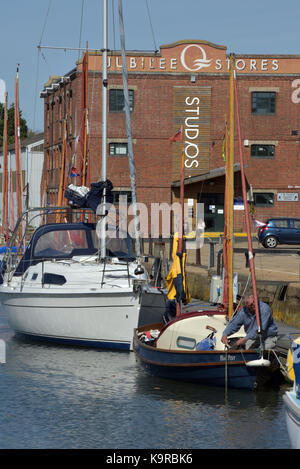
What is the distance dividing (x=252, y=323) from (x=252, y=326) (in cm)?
5

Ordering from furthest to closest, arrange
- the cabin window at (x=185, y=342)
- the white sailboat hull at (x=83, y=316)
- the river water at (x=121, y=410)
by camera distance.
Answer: the white sailboat hull at (x=83, y=316) → the cabin window at (x=185, y=342) → the river water at (x=121, y=410)

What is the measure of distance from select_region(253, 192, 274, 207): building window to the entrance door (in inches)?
90.2

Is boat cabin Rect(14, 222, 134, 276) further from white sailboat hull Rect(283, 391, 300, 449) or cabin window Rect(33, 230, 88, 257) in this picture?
white sailboat hull Rect(283, 391, 300, 449)

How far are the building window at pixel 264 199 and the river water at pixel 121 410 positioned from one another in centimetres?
3430

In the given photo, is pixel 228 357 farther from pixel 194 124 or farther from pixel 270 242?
pixel 194 124

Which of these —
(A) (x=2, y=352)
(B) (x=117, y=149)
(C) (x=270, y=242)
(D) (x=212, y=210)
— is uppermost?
(B) (x=117, y=149)

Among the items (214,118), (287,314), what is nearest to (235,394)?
(287,314)

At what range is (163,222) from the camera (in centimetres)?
5288

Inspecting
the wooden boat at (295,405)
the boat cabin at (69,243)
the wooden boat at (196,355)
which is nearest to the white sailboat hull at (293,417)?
the wooden boat at (295,405)

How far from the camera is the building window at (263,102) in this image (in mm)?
50938

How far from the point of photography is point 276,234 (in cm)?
4106

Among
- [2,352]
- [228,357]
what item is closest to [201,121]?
[2,352]

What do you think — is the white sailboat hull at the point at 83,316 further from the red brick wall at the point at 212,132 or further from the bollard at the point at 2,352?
the red brick wall at the point at 212,132

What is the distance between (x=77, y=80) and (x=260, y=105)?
456 inches
